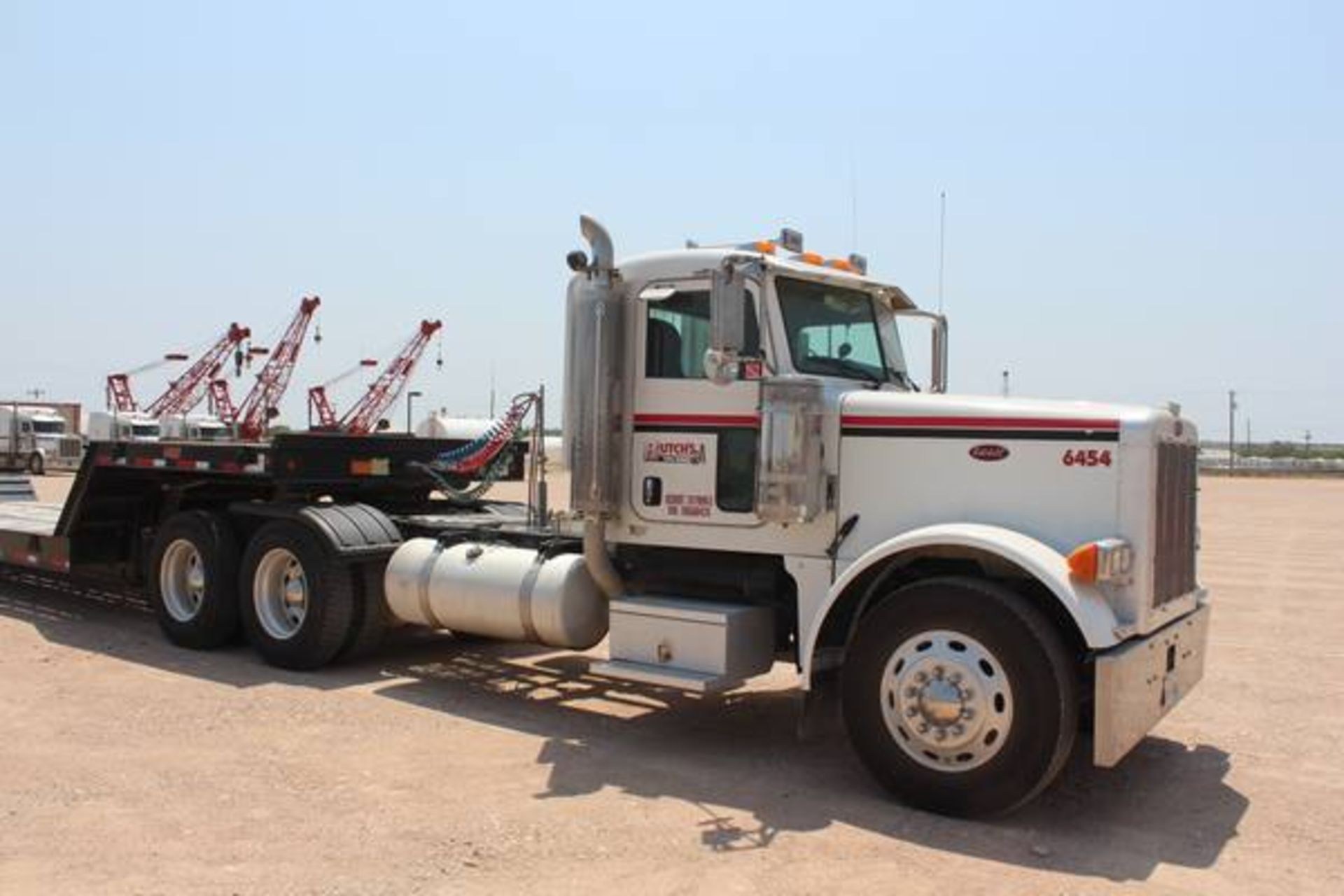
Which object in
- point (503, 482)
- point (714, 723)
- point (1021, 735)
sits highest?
point (503, 482)

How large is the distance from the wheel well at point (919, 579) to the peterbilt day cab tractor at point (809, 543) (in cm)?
2

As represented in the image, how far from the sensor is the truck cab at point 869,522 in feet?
18.5

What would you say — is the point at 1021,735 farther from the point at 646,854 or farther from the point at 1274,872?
the point at 646,854

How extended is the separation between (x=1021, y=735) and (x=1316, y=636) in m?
7.08

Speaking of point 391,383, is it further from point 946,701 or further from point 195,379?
point 946,701

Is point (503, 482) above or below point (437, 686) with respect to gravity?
above

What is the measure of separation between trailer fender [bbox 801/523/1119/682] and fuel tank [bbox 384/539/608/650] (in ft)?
5.71

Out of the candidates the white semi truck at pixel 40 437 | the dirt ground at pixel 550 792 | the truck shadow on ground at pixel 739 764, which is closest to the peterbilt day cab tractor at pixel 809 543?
the truck shadow on ground at pixel 739 764

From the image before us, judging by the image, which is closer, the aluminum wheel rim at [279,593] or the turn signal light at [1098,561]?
the turn signal light at [1098,561]

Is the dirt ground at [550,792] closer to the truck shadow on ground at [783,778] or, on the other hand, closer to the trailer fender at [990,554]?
the truck shadow on ground at [783,778]

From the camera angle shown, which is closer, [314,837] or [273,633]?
[314,837]

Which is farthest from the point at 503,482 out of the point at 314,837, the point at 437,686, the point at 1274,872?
the point at 1274,872

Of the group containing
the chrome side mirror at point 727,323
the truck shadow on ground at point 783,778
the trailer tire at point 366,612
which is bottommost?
the truck shadow on ground at point 783,778

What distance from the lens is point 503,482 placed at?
35.7ft
